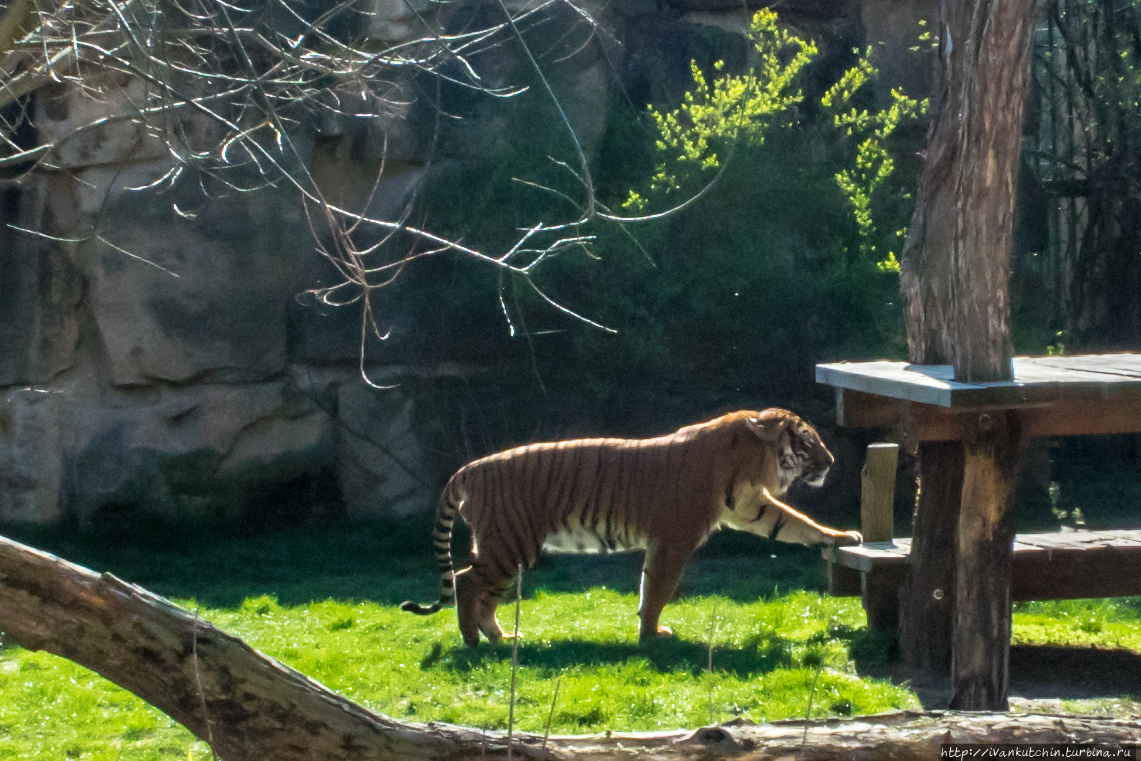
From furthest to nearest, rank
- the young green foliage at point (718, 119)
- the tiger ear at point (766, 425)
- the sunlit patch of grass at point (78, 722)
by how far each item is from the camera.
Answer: the young green foliage at point (718, 119), the tiger ear at point (766, 425), the sunlit patch of grass at point (78, 722)

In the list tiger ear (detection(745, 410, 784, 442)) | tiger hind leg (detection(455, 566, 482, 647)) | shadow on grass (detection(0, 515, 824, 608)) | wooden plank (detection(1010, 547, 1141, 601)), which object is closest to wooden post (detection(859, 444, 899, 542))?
tiger ear (detection(745, 410, 784, 442))

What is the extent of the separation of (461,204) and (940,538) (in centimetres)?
Answer: 602

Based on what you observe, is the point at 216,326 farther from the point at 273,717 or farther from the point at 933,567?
the point at 273,717

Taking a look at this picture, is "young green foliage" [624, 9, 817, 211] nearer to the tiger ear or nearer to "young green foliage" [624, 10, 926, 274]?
"young green foliage" [624, 10, 926, 274]

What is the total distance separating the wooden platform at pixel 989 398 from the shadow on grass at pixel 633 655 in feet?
4.42

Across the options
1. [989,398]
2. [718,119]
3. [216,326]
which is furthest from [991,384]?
[216,326]

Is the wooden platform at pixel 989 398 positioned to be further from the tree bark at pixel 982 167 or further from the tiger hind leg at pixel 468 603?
the tiger hind leg at pixel 468 603

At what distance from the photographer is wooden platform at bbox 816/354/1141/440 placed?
13.9 feet

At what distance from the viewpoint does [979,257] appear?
4.49m

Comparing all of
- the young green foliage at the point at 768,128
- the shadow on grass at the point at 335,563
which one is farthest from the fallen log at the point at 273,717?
the young green foliage at the point at 768,128

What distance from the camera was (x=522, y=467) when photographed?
644cm

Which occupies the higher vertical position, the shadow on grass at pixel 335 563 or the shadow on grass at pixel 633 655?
the shadow on grass at pixel 633 655

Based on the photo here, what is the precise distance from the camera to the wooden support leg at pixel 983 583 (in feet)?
15.2

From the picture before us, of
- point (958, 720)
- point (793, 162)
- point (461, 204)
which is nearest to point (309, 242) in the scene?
point (461, 204)
